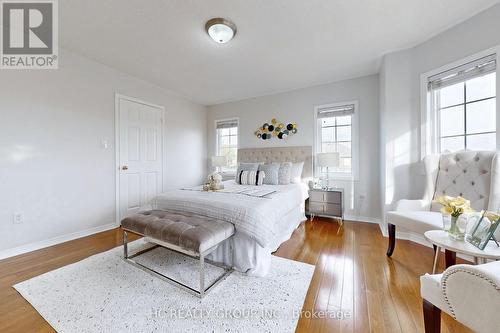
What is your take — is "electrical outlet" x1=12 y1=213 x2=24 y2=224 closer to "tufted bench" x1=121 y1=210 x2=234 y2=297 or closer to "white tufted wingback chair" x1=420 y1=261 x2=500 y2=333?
"tufted bench" x1=121 y1=210 x2=234 y2=297

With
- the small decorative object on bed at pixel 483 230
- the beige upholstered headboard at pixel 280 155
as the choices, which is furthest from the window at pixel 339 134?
the small decorative object on bed at pixel 483 230

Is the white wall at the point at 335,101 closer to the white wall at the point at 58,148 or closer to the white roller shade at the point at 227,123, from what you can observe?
the white roller shade at the point at 227,123

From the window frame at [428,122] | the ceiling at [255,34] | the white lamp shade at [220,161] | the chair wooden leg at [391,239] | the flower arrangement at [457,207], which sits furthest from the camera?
the white lamp shade at [220,161]

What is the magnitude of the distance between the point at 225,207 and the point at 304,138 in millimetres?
2627

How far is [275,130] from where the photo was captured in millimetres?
4328

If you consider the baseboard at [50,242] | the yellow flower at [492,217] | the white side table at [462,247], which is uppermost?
the yellow flower at [492,217]

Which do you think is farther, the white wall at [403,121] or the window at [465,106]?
the white wall at [403,121]

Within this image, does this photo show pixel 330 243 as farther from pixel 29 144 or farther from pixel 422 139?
pixel 29 144

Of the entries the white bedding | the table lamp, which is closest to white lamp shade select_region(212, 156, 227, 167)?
the table lamp

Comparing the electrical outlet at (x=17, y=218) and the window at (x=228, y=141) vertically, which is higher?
the window at (x=228, y=141)

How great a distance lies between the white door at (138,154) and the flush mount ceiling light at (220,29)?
2131 mm

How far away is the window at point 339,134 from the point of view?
366 centimetres

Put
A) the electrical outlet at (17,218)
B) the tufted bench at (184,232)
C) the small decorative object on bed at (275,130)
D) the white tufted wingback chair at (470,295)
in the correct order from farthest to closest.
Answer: the small decorative object on bed at (275,130), the electrical outlet at (17,218), the tufted bench at (184,232), the white tufted wingback chair at (470,295)

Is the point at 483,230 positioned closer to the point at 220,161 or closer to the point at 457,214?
the point at 457,214
